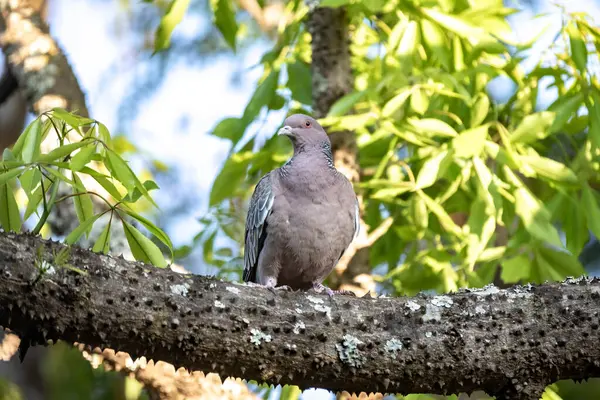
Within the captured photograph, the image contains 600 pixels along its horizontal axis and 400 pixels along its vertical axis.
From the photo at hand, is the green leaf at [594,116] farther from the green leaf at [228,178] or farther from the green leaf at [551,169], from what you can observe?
the green leaf at [228,178]

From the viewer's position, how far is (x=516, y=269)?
151 inches

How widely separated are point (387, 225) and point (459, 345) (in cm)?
195

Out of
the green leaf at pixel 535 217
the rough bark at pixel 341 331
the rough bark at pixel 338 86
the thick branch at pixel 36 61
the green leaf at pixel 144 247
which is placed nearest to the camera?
the rough bark at pixel 341 331

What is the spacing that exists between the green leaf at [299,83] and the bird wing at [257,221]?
2.27ft

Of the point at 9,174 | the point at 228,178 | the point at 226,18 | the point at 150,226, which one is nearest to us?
the point at 9,174

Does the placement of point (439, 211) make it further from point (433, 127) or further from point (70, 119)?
point (70, 119)

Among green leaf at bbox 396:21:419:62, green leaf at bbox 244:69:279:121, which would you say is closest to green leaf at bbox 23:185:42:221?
green leaf at bbox 244:69:279:121

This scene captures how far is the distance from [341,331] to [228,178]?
2158mm

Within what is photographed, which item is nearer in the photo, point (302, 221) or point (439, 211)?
point (302, 221)

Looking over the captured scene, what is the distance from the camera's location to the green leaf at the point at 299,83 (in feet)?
15.3

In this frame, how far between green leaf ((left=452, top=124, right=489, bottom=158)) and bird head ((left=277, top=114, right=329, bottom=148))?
0.81 m

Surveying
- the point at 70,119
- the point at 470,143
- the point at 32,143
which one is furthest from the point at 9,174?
the point at 470,143

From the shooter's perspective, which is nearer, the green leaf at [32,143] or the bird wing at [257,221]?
the green leaf at [32,143]

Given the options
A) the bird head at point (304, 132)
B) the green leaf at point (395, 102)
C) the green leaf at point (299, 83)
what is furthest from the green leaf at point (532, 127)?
the green leaf at point (299, 83)
